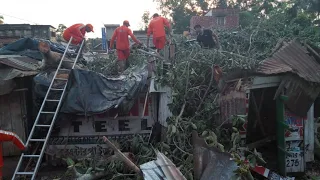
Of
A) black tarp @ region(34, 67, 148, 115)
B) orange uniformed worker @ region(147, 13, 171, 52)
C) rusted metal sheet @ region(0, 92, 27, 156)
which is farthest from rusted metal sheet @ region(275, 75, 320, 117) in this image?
rusted metal sheet @ region(0, 92, 27, 156)

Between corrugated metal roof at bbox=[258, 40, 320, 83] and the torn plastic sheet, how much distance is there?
8.26 feet

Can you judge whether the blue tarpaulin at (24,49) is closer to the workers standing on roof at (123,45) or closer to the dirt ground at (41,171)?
the workers standing on roof at (123,45)

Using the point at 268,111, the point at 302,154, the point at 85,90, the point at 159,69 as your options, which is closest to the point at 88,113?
the point at 85,90

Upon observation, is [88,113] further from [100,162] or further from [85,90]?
[100,162]

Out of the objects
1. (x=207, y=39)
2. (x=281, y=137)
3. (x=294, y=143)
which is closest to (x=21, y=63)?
(x=207, y=39)

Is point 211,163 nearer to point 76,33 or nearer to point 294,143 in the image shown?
point 294,143

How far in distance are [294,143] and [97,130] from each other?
3917mm

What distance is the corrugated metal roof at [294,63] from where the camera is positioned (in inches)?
197

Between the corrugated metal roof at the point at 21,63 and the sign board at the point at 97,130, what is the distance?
1548mm

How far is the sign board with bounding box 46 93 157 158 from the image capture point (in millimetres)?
6203

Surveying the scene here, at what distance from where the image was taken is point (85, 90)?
5902 mm

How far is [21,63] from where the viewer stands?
21.3 ft

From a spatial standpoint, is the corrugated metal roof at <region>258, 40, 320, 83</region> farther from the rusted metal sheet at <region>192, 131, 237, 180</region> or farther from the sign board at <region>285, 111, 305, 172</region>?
the rusted metal sheet at <region>192, 131, 237, 180</region>

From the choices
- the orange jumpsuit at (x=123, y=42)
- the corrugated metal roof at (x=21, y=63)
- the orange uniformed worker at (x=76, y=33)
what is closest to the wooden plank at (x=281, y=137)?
the orange jumpsuit at (x=123, y=42)
